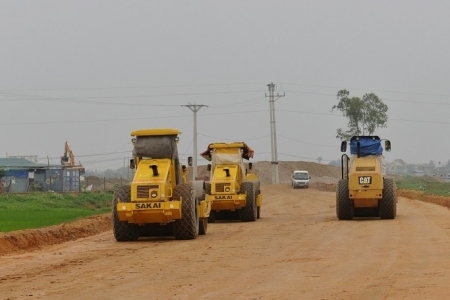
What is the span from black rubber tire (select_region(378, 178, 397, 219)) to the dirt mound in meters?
9.65

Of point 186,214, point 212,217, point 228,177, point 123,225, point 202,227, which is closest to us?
point 186,214

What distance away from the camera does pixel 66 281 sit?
15109 millimetres

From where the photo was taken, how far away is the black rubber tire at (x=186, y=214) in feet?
79.7

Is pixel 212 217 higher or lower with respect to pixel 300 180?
lower

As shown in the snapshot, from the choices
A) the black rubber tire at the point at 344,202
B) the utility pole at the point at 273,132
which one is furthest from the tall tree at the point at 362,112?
the black rubber tire at the point at 344,202

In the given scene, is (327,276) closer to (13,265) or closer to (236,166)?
(13,265)

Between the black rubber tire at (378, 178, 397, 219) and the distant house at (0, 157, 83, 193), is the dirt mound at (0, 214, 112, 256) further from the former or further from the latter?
the distant house at (0, 157, 83, 193)

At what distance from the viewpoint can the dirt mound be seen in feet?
80.3

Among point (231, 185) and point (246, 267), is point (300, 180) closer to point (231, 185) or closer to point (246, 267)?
point (231, 185)

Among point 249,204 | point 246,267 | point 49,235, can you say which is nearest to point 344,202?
point 249,204

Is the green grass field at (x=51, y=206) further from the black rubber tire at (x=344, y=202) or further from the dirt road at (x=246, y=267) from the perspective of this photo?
the dirt road at (x=246, y=267)

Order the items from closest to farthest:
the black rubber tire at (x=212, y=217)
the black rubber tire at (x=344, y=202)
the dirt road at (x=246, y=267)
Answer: the dirt road at (x=246, y=267) → the black rubber tire at (x=344, y=202) → the black rubber tire at (x=212, y=217)

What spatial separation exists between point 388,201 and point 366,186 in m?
0.93

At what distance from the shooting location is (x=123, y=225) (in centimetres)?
2473
